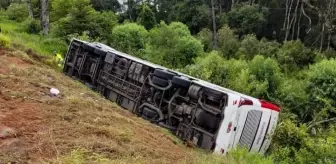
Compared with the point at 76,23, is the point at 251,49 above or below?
below

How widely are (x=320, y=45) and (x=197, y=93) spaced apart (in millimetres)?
32027

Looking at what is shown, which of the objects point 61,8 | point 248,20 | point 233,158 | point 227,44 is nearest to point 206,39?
point 227,44

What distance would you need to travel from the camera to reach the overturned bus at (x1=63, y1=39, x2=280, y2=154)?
7.88 meters

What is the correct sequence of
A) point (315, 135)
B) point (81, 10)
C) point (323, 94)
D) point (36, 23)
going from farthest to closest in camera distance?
point (36, 23) → point (81, 10) → point (323, 94) → point (315, 135)

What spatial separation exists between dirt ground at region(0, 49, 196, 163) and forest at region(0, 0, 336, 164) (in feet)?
8.69

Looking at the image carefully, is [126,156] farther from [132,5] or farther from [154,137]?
[132,5]

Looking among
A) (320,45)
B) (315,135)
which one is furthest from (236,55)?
(315,135)

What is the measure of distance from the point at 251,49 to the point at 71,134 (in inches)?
1060

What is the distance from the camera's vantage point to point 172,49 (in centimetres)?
2147

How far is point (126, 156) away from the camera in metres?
5.21

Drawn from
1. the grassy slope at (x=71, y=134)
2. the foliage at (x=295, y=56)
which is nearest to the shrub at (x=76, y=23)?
the grassy slope at (x=71, y=134)

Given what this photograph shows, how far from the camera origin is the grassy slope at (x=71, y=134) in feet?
15.7

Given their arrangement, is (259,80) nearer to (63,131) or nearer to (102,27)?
(102,27)

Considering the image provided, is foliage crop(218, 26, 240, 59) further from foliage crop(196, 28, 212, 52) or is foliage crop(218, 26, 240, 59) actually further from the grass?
the grass
